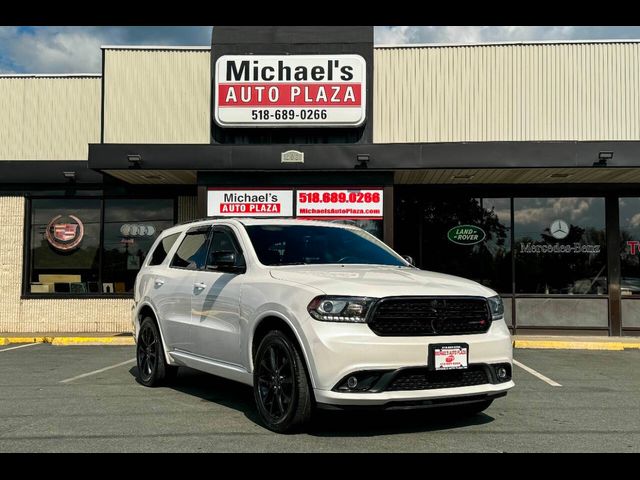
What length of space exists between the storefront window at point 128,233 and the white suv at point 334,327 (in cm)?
852

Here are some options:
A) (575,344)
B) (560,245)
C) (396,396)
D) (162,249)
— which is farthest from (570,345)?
Result: (396,396)

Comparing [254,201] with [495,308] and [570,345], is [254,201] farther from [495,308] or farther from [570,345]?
[495,308]

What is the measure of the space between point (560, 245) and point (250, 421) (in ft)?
34.5

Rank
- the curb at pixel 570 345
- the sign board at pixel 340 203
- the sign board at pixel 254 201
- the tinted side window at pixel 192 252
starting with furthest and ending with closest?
the sign board at pixel 254 201 < the sign board at pixel 340 203 < the curb at pixel 570 345 < the tinted side window at pixel 192 252

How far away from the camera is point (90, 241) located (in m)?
14.9

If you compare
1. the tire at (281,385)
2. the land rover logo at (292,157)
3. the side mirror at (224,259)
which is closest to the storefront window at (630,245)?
the land rover logo at (292,157)

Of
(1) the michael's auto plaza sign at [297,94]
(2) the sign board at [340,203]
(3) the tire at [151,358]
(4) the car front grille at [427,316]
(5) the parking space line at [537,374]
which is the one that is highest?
(1) the michael's auto plaza sign at [297,94]

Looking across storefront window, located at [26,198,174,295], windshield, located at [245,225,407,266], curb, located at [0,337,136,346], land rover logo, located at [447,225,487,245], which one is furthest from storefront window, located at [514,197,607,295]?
windshield, located at [245,225,407,266]

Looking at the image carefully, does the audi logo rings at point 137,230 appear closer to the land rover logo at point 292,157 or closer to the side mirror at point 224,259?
the land rover logo at point 292,157

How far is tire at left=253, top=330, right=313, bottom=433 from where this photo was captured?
498 centimetres

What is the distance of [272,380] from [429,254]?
31.8ft

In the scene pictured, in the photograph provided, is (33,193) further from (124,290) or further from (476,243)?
(476,243)

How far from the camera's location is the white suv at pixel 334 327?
15.7ft

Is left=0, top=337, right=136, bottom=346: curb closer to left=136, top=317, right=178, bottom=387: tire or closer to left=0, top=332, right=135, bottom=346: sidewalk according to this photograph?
left=0, top=332, right=135, bottom=346: sidewalk
